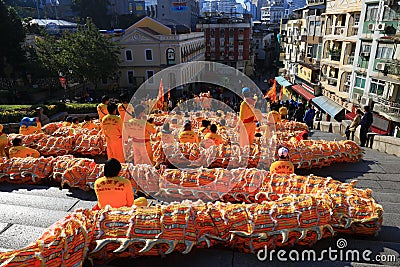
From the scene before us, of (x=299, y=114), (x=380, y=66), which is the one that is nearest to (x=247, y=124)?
(x=299, y=114)

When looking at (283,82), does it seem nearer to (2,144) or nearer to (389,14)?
(389,14)

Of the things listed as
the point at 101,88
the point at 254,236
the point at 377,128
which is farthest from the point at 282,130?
the point at 101,88

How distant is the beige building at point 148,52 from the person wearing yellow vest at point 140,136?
21.0 meters

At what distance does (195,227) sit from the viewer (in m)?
3.18

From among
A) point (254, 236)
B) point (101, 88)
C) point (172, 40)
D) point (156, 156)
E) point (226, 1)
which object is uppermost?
point (226, 1)

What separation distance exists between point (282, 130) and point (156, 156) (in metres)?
5.46

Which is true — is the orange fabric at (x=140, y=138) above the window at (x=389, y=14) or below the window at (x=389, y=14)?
below

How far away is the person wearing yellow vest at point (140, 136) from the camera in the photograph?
604cm

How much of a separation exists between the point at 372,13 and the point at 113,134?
17.0 m

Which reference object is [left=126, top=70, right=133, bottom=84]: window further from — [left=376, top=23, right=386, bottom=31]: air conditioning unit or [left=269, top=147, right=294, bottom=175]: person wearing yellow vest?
[left=269, top=147, right=294, bottom=175]: person wearing yellow vest

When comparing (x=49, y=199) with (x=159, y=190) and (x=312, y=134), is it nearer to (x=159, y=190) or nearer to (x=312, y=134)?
(x=159, y=190)

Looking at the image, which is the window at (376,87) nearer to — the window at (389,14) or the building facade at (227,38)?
the window at (389,14)

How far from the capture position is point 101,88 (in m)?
30.7

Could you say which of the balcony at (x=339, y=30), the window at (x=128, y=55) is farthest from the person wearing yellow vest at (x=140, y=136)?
the window at (x=128, y=55)
